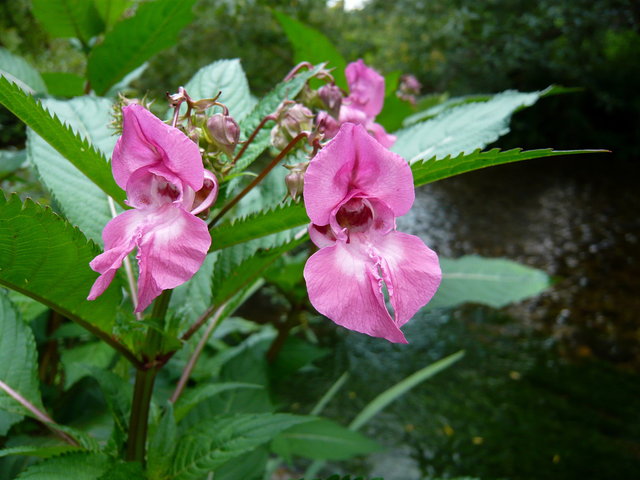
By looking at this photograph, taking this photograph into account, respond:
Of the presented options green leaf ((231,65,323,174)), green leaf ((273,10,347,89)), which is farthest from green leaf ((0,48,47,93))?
green leaf ((231,65,323,174))

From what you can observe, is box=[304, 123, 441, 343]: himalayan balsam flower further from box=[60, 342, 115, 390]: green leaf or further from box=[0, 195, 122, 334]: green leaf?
box=[60, 342, 115, 390]: green leaf

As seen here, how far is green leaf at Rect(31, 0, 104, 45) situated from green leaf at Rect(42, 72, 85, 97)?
0.25 ft

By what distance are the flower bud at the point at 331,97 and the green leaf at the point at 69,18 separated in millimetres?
679

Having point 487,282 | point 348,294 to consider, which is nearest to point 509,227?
point 487,282

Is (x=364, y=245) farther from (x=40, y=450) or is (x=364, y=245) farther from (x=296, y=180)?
(x=40, y=450)

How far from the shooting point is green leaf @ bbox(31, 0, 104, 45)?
104 cm

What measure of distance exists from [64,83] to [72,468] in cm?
88

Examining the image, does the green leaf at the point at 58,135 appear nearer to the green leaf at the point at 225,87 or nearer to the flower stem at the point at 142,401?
the flower stem at the point at 142,401

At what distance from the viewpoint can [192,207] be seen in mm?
487

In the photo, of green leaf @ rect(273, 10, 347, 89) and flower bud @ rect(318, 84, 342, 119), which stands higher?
flower bud @ rect(318, 84, 342, 119)

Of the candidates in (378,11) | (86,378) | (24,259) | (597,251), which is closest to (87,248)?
(24,259)

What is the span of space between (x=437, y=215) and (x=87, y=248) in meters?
5.59

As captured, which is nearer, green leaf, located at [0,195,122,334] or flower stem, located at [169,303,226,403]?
green leaf, located at [0,195,122,334]

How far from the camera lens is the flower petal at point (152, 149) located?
448 millimetres
